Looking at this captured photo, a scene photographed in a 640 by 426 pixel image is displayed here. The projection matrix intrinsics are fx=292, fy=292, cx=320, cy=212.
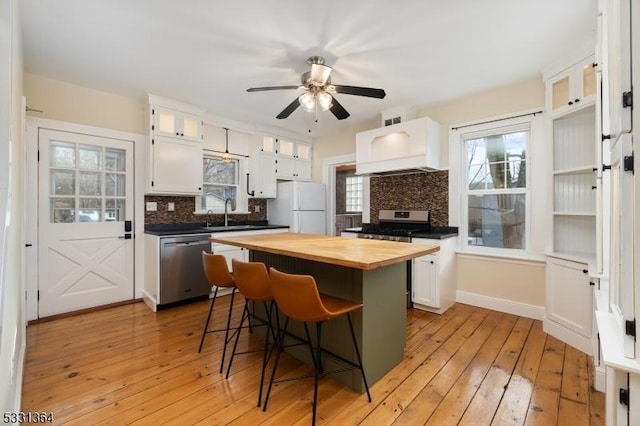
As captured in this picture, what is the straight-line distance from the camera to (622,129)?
3.37ft

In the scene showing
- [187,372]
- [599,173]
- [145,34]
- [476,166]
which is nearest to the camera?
[599,173]

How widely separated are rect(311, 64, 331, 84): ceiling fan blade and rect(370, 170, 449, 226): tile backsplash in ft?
7.08

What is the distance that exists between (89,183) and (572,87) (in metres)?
5.19

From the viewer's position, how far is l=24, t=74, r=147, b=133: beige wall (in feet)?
10.4

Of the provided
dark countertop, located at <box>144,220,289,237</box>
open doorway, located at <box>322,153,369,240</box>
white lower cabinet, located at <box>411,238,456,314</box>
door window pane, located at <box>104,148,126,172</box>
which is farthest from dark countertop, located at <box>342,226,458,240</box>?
door window pane, located at <box>104,148,126,172</box>

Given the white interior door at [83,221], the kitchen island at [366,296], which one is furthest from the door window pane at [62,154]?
the kitchen island at [366,296]

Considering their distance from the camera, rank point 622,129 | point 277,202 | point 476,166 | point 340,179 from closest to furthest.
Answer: point 622,129 → point 476,166 → point 277,202 → point 340,179

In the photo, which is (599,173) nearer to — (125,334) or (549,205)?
(549,205)

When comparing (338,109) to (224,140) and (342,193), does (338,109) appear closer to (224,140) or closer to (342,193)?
(224,140)

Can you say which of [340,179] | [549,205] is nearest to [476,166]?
[549,205]

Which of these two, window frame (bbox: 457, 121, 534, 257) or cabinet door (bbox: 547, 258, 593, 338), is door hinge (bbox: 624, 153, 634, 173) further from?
window frame (bbox: 457, 121, 534, 257)

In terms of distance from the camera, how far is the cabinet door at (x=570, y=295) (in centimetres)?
242

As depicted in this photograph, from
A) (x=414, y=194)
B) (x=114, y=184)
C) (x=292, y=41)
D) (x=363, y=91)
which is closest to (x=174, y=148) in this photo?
(x=114, y=184)

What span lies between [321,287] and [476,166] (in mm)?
2780
